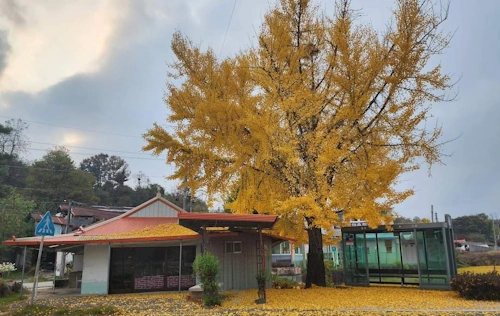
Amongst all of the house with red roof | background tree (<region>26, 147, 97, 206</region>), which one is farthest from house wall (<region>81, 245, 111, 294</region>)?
background tree (<region>26, 147, 97, 206</region>)

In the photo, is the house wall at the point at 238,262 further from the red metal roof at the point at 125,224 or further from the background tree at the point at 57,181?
the background tree at the point at 57,181

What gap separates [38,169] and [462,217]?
70130mm

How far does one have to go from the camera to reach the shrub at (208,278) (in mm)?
10156

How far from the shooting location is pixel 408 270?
46.4 ft

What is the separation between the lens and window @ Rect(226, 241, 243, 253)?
47.9ft

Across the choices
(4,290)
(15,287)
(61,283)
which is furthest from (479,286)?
(61,283)

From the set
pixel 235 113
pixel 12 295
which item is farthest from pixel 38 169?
pixel 235 113

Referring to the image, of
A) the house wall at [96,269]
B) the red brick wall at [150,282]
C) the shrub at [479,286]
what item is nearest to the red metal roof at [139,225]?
the house wall at [96,269]

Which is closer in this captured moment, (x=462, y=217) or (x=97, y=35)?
(x=97, y=35)

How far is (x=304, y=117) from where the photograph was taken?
39.5ft

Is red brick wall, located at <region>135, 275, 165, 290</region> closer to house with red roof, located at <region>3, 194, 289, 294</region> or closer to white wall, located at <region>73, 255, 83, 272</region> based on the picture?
house with red roof, located at <region>3, 194, 289, 294</region>

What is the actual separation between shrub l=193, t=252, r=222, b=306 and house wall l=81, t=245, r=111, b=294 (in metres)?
6.58

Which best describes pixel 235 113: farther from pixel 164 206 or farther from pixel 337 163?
pixel 164 206

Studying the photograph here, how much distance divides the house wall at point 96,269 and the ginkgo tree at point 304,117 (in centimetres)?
521
